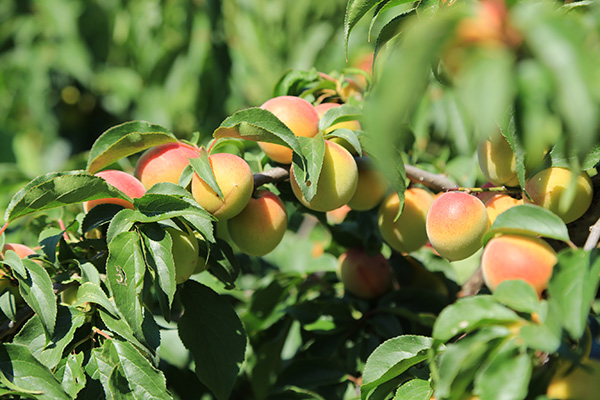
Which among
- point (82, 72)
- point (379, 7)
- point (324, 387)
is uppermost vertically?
point (379, 7)

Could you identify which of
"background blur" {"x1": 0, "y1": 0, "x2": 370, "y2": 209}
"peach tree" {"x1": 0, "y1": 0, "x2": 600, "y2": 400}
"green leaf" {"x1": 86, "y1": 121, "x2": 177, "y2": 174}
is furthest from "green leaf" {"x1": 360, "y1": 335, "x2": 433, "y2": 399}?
"background blur" {"x1": 0, "y1": 0, "x2": 370, "y2": 209}

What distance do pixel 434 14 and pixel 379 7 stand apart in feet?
0.29

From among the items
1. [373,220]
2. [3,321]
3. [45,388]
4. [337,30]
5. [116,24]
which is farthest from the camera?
[116,24]

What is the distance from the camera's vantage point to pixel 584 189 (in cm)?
57

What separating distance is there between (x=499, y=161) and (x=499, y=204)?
0.17 ft

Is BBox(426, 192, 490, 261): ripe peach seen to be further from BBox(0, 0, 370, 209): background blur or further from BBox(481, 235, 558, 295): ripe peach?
BBox(0, 0, 370, 209): background blur

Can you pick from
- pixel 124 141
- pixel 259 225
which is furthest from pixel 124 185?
pixel 259 225

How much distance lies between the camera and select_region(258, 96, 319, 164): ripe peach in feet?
2.16

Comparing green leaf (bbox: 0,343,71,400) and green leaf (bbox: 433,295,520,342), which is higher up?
green leaf (bbox: 433,295,520,342)

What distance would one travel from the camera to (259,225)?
2.12 ft

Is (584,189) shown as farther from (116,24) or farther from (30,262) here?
(116,24)

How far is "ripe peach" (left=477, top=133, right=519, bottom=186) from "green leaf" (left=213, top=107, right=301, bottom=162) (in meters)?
0.22

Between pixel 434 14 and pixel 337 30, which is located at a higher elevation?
pixel 434 14

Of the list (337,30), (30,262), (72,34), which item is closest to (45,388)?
(30,262)
